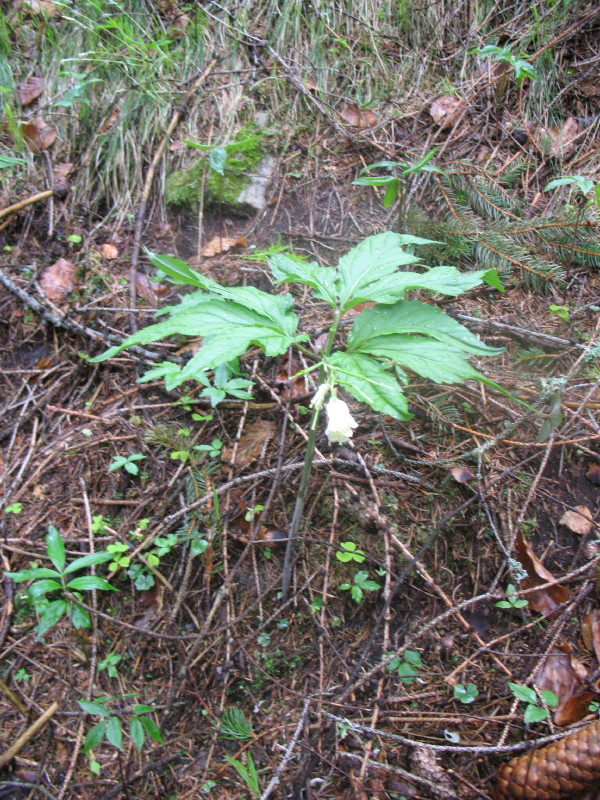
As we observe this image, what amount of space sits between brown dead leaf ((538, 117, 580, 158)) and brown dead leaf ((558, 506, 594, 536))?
6.79 ft

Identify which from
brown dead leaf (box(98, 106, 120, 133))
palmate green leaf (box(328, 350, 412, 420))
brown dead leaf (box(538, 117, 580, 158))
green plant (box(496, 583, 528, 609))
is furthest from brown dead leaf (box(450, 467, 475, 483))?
brown dead leaf (box(98, 106, 120, 133))

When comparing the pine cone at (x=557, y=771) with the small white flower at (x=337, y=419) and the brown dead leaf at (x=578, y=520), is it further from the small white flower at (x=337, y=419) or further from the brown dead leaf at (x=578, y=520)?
the small white flower at (x=337, y=419)

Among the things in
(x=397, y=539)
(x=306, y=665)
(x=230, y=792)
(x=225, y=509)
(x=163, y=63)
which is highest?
(x=163, y=63)

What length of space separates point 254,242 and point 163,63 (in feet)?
4.86

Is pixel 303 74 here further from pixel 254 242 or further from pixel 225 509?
pixel 225 509

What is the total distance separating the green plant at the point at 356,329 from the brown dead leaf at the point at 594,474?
0.92 meters

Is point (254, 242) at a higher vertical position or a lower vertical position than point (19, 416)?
higher

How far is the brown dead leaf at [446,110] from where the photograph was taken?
2912 mm

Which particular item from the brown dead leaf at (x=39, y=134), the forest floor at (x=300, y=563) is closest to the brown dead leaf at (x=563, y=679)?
the forest floor at (x=300, y=563)

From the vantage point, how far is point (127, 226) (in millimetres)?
2934

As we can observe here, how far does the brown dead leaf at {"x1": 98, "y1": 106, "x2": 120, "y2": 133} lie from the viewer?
10.0 ft

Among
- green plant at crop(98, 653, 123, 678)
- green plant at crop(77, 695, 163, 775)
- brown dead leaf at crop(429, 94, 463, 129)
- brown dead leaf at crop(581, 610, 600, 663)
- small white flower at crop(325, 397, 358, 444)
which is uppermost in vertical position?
brown dead leaf at crop(429, 94, 463, 129)

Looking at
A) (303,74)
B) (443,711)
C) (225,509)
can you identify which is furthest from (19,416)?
(303,74)

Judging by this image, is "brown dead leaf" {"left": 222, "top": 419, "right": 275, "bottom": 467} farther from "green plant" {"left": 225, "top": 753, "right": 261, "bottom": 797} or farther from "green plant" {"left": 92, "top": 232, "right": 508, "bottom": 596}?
"green plant" {"left": 225, "top": 753, "right": 261, "bottom": 797}
